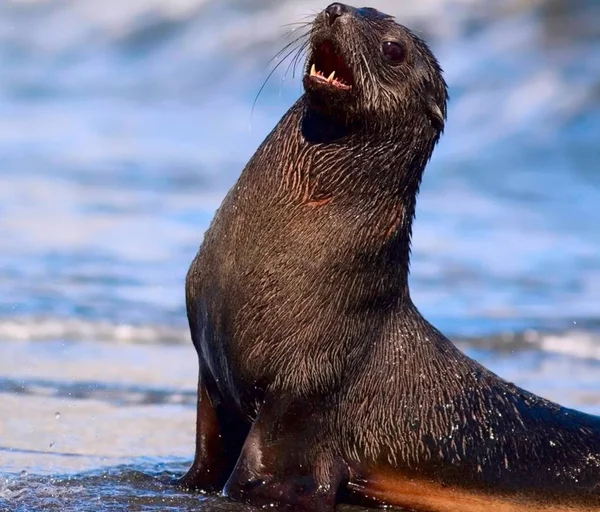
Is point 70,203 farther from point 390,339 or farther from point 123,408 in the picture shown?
point 390,339

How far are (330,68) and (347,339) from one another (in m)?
1.26

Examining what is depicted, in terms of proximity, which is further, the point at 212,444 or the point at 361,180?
the point at 212,444

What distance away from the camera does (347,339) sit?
6.57 m

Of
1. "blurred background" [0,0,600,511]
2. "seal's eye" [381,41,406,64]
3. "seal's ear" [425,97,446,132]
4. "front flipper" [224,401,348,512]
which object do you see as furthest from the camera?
"blurred background" [0,0,600,511]

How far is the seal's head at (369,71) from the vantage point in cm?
646

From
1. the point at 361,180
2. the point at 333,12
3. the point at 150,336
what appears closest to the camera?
the point at 333,12

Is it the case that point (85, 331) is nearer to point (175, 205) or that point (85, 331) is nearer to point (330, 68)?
point (330, 68)

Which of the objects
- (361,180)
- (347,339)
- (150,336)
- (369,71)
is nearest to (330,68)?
(369,71)

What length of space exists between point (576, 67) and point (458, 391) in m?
19.4

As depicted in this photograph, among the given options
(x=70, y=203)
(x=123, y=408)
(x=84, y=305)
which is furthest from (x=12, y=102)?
(x=123, y=408)

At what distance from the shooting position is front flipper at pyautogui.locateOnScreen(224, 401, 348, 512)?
248 inches

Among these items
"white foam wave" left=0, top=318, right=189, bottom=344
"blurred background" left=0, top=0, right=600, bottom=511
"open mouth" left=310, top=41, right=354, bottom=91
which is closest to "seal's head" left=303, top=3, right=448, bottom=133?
"open mouth" left=310, top=41, right=354, bottom=91

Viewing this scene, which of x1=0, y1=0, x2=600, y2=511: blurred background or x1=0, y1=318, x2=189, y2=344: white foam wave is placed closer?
x1=0, y1=0, x2=600, y2=511: blurred background

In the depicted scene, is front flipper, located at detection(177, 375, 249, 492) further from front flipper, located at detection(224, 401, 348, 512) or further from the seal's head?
the seal's head
